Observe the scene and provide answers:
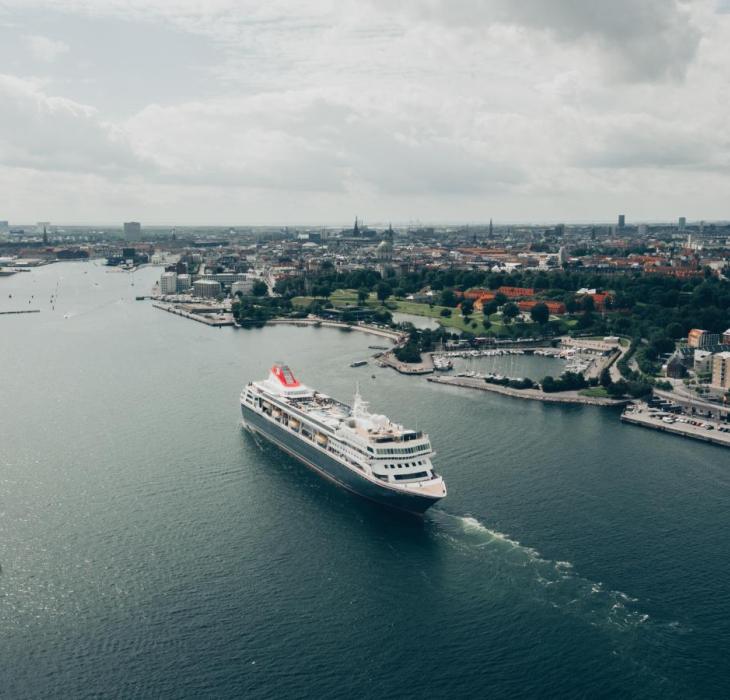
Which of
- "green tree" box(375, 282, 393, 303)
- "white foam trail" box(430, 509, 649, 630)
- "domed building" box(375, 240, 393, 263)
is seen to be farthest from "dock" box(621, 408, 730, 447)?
"domed building" box(375, 240, 393, 263)

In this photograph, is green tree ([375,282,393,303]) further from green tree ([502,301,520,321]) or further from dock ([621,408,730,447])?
dock ([621,408,730,447])

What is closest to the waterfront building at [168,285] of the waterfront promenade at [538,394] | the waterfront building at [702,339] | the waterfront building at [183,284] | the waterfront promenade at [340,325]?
the waterfront building at [183,284]

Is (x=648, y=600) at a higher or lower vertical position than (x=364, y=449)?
lower

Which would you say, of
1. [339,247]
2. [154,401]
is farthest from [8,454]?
[339,247]

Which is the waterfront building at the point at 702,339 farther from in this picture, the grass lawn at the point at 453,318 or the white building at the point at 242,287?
the white building at the point at 242,287

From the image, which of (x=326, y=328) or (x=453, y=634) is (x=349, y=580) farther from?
(x=326, y=328)

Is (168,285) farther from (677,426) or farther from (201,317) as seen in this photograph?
(677,426)
